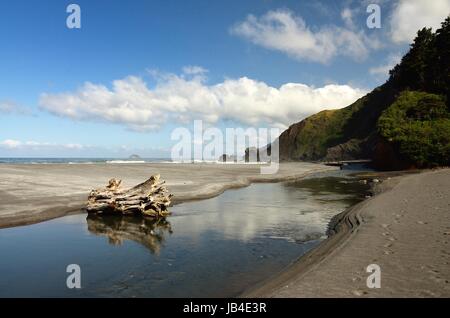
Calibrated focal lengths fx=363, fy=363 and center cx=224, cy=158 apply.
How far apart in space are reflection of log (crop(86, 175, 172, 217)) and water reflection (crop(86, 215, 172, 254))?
0.41 metres

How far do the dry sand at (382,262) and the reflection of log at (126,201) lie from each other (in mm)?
10448

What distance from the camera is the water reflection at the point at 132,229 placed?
15.0 meters

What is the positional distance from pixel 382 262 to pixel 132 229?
11614mm

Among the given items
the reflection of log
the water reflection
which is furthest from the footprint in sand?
the reflection of log

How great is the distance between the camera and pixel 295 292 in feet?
25.3

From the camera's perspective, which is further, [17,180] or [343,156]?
[343,156]

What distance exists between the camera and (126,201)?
2044cm

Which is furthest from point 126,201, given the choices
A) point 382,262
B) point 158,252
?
point 382,262

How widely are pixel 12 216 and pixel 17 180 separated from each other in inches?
632

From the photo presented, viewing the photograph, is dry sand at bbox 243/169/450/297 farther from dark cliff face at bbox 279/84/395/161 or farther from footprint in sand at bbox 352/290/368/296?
dark cliff face at bbox 279/84/395/161

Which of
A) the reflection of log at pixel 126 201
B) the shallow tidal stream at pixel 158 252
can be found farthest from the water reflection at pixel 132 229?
the reflection of log at pixel 126 201

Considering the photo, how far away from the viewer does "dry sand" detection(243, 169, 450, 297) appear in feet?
25.1

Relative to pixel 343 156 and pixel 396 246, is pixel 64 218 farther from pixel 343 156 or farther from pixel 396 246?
pixel 343 156
